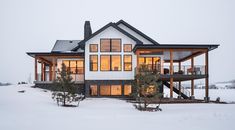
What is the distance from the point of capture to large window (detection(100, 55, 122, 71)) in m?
34.2

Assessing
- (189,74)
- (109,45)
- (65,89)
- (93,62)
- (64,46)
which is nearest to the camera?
(65,89)

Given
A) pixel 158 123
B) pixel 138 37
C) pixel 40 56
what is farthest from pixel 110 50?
pixel 158 123

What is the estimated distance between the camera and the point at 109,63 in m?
34.2

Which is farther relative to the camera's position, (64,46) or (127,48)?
(64,46)

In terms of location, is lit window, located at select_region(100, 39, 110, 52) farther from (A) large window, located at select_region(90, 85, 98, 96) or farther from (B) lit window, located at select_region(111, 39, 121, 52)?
(A) large window, located at select_region(90, 85, 98, 96)

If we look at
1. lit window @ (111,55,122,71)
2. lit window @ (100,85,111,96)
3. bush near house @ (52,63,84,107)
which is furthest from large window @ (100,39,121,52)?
bush near house @ (52,63,84,107)

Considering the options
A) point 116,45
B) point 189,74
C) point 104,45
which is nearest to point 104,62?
point 104,45

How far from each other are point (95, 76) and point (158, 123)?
20.1 m

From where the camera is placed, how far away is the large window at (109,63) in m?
34.2

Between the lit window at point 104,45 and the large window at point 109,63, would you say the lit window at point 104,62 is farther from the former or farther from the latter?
the lit window at point 104,45

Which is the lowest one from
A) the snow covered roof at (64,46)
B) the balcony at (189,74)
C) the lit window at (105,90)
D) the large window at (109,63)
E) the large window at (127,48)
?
the lit window at (105,90)

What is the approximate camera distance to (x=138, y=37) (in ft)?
119

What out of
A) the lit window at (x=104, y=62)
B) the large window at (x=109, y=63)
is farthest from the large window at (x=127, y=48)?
the lit window at (x=104, y=62)

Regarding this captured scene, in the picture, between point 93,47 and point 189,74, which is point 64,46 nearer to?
point 93,47
